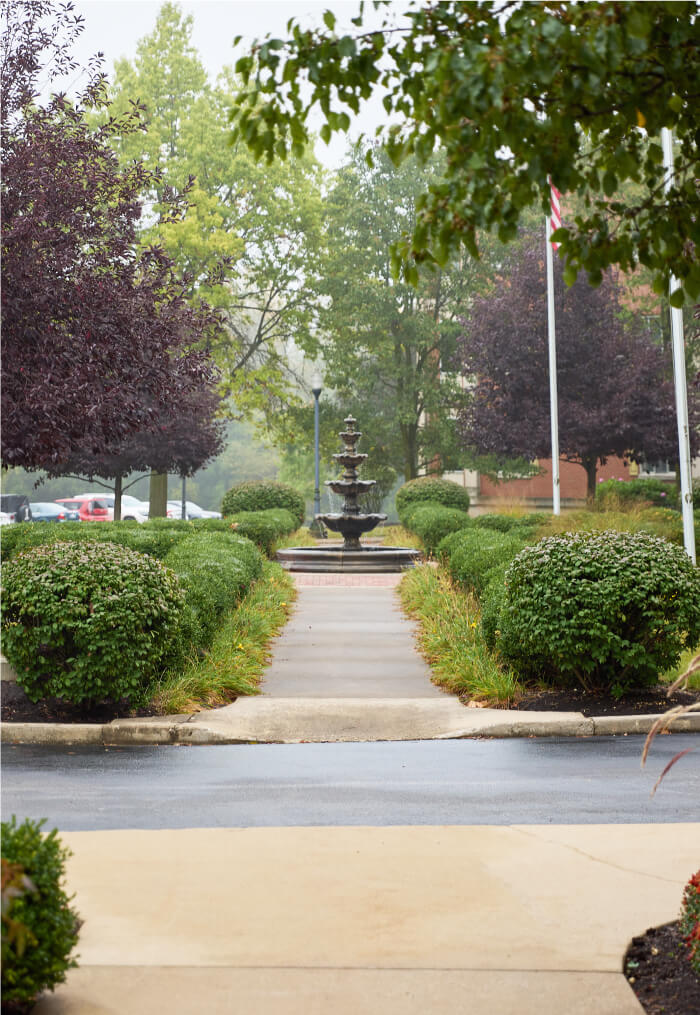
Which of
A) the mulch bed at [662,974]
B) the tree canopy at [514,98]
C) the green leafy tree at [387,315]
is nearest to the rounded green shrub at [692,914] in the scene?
the mulch bed at [662,974]

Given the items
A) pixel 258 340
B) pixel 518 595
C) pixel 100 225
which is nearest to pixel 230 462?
pixel 258 340

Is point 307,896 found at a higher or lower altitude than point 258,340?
lower

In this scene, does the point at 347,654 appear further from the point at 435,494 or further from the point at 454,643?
the point at 435,494

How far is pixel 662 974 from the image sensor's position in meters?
4.31

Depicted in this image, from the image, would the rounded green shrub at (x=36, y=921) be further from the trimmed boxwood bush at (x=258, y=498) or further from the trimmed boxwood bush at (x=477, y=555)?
the trimmed boxwood bush at (x=258, y=498)

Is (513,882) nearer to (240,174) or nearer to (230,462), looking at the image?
(240,174)

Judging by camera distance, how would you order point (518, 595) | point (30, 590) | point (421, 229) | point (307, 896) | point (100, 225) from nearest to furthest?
point (421, 229) → point (307, 896) → point (30, 590) → point (518, 595) → point (100, 225)

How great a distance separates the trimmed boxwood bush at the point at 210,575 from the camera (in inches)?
450

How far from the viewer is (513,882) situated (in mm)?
5422

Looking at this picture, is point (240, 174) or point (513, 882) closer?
point (513, 882)

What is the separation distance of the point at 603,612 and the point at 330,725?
267cm

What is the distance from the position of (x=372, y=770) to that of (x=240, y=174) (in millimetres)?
33144

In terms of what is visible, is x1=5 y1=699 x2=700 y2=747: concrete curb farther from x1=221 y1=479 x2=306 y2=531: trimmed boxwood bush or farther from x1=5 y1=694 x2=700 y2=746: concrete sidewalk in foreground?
x1=221 y1=479 x2=306 y2=531: trimmed boxwood bush

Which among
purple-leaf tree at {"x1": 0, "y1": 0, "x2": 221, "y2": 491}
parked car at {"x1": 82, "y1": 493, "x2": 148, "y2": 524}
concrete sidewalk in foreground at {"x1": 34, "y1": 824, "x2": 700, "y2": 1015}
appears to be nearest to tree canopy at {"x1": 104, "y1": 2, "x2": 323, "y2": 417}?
parked car at {"x1": 82, "y1": 493, "x2": 148, "y2": 524}
